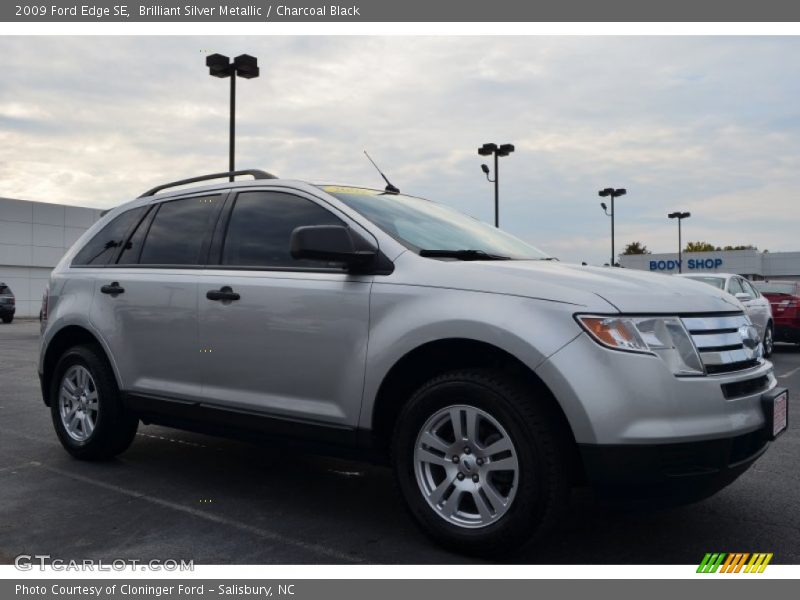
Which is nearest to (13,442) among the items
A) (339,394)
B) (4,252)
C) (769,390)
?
(339,394)

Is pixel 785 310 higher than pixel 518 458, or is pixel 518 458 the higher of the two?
pixel 785 310

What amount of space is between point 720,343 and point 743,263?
70186 mm

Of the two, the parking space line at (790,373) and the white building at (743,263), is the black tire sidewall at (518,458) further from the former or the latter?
the white building at (743,263)

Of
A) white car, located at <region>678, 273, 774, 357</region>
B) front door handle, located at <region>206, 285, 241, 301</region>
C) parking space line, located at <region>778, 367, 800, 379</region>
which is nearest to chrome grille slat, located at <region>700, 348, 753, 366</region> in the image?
front door handle, located at <region>206, 285, 241, 301</region>

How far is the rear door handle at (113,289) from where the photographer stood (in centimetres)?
514

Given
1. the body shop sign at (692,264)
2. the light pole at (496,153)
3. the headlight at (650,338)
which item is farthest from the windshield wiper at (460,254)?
the body shop sign at (692,264)

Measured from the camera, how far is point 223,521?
408cm

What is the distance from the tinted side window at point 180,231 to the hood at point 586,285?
66.7 inches

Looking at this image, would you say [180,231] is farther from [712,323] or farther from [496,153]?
[496,153]

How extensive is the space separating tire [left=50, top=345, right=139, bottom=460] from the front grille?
144 inches

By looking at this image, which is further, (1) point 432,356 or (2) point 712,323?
(1) point 432,356

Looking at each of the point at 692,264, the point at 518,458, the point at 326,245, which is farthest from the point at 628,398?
the point at 692,264

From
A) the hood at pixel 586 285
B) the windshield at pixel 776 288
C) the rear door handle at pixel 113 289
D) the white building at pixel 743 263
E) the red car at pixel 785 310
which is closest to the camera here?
the hood at pixel 586 285

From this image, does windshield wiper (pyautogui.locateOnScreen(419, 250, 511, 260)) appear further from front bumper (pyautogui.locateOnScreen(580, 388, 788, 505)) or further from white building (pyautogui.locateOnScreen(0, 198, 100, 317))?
white building (pyautogui.locateOnScreen(0, 198, 100, 317))
